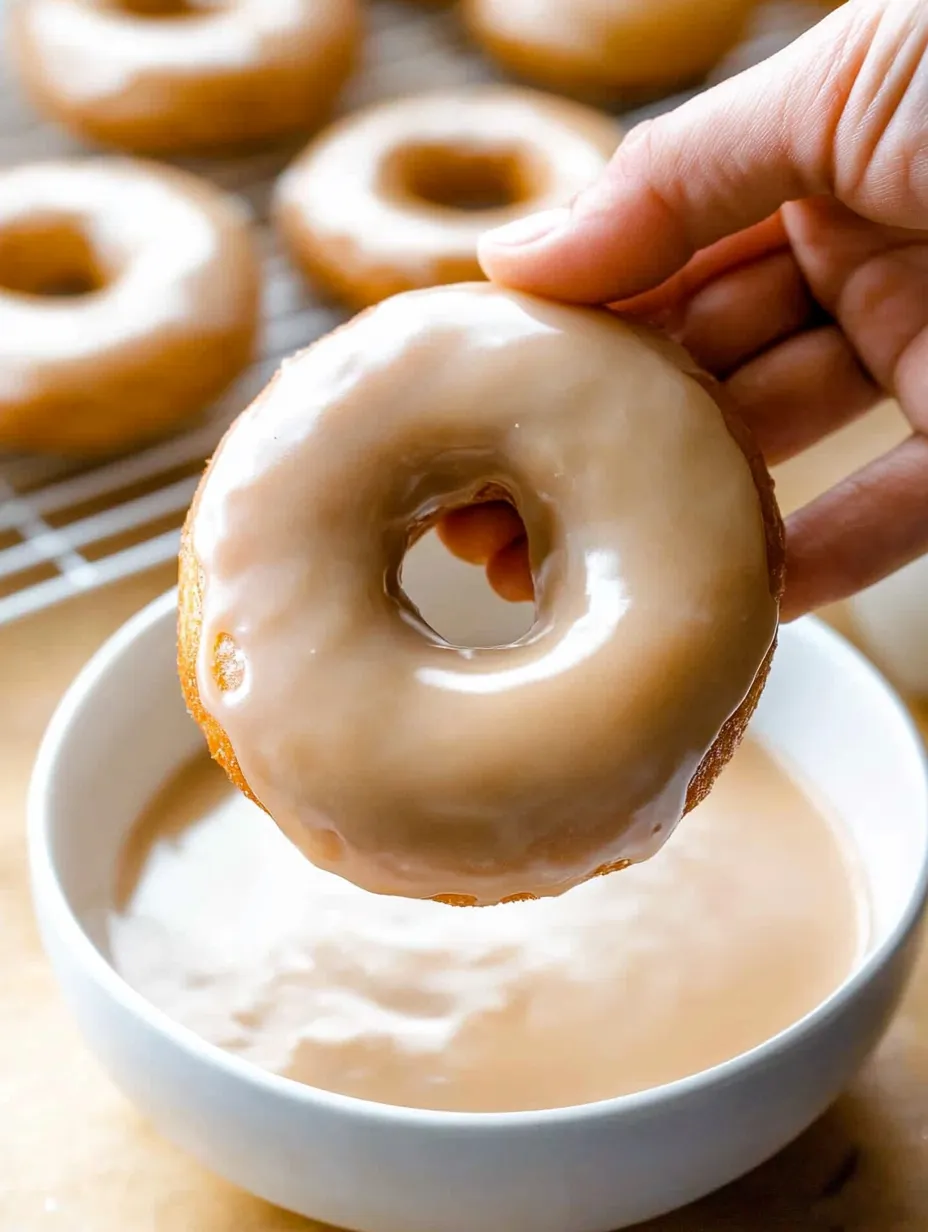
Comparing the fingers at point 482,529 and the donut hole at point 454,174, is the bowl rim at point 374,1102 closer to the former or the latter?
the fingers at point 482,529

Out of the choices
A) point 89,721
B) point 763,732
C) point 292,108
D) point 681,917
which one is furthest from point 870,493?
point 292,108

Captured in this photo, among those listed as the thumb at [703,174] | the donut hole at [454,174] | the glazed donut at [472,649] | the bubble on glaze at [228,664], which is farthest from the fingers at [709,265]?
the donut hole at [454,174]

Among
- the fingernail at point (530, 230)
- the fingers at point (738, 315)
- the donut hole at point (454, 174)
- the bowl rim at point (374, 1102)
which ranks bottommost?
the donut hole at point (454, 174)

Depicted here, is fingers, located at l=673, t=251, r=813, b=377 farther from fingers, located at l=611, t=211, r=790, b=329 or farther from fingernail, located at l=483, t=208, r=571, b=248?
fingernail, located at l=483, t=208, r=571, b=248

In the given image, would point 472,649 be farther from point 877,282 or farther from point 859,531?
point 877,282

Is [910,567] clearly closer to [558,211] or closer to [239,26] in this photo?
[558,211]

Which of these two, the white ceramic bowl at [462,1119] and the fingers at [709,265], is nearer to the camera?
the white ceramic bowl at [462,1119]
